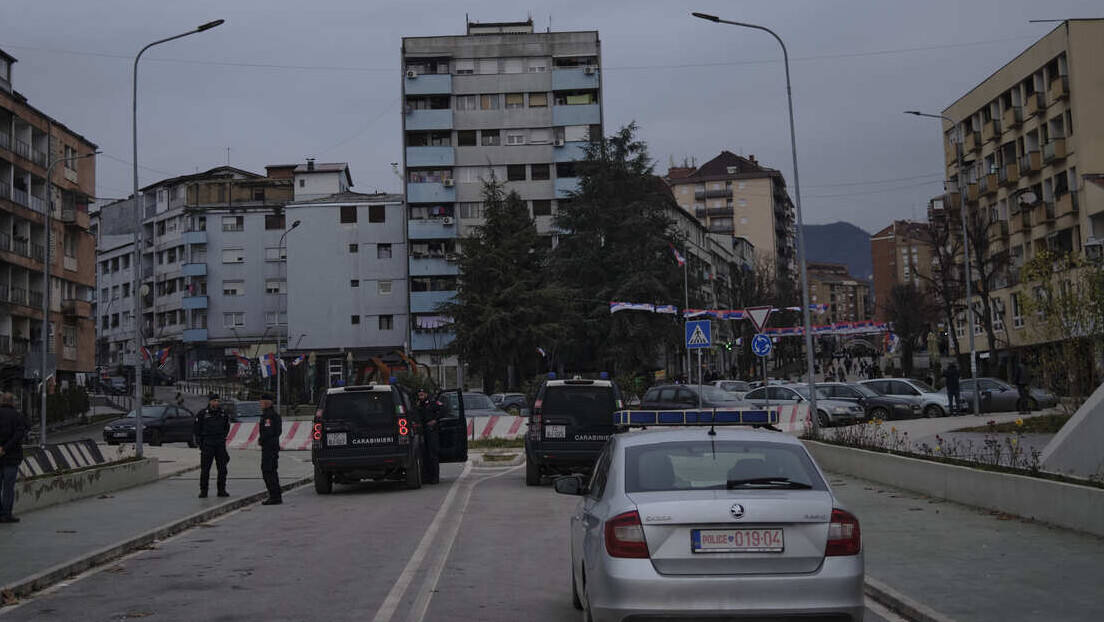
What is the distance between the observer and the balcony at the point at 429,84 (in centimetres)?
8406

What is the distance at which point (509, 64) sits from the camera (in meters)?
85.3

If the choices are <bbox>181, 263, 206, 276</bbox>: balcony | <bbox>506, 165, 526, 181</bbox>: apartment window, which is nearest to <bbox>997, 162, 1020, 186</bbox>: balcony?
<bbox>506, 165, 526, 181</bbox>: apartment window

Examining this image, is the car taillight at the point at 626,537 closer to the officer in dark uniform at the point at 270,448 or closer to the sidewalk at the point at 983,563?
the sidewalk at the point at 983,563

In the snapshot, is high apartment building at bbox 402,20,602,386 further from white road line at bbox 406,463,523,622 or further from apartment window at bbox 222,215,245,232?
white road line at bbox 406,463,523,622

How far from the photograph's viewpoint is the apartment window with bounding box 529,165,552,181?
281 ft

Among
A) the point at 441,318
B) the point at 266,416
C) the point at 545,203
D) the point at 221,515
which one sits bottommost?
the point at 221,515

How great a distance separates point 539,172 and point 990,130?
3160cm

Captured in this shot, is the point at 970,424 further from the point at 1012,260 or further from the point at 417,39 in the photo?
the point at 417,39

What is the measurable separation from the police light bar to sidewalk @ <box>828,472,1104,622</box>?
1071 mm

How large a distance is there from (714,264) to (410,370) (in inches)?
3231

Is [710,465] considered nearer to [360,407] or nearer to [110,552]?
[110,552]

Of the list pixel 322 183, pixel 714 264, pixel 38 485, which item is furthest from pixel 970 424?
pixel 714 264

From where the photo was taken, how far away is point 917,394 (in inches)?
1690

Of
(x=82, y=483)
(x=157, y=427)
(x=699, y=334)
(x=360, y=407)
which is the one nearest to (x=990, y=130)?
(x=699, y=334)
